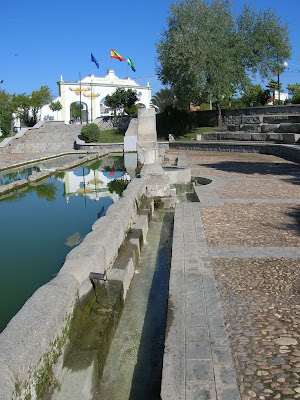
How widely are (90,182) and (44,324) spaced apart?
953cm

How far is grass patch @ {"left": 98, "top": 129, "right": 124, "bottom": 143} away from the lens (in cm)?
2680

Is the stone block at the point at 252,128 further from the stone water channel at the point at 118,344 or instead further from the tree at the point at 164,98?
the stone water channel at the point at 118,344

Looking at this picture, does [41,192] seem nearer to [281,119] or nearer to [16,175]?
[16,175]

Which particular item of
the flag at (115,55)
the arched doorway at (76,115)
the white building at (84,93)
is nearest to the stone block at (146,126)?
the flag at (115,55)

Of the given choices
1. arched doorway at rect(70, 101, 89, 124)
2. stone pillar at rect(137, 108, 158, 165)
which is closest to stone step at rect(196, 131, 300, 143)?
stone pillar at rect(137, 108, 158, 165)

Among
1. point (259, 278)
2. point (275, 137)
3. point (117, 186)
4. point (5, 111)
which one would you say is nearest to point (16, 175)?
point (117, 186)

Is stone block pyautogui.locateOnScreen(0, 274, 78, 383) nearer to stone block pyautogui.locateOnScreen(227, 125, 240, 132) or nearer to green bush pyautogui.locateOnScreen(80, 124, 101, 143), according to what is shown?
stone block pyautogui.locateOnScreen(227, 125, 240, 132)

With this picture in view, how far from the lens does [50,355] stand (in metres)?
2.34

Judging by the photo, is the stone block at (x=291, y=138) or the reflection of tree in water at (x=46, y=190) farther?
the stone block at (x=291, y=138)

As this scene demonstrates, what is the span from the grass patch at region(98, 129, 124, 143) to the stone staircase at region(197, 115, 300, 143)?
6434 millimetres

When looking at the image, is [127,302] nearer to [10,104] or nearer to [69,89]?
[10,104]

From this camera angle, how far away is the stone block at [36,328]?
196cm

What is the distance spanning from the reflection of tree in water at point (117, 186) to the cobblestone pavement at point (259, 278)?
92.3 inches

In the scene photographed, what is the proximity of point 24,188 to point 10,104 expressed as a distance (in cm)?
2228
